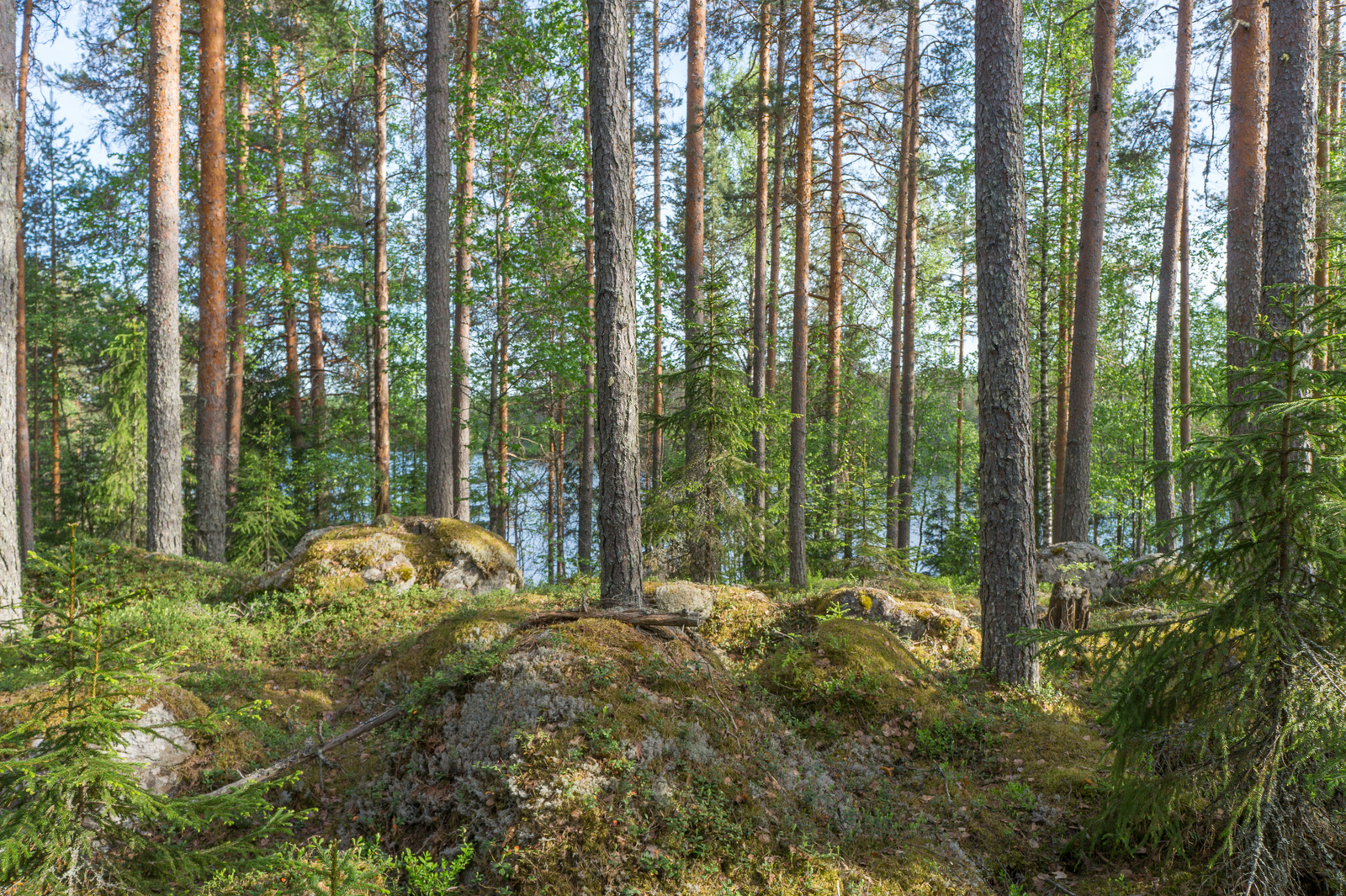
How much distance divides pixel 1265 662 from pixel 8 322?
10352 millimetres

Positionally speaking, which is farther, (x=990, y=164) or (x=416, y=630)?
(x=416, y=630)

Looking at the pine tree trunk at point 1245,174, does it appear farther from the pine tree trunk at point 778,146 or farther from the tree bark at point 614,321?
the tree bark at point 614,321

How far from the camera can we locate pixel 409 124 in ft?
62.1

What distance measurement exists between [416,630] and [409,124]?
1646cm

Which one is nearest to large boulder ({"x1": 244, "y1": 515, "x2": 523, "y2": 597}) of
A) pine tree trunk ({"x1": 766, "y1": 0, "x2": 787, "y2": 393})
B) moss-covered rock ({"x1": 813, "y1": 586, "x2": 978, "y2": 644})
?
moss-covered rock ({"x1": 813, "y1": 586, "x2": 978, "y2": 644})

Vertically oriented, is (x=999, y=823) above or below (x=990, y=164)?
below

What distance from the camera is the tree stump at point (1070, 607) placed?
7430 mm

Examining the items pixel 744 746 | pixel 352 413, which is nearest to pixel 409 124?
pixel 352 413

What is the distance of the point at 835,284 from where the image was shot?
16.1 meters

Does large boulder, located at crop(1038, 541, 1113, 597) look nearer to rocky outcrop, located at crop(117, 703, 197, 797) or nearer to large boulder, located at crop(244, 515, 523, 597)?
large boulder, located at crop(244, 515, 523, 597)

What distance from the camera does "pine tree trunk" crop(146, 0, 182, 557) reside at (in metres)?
9.74

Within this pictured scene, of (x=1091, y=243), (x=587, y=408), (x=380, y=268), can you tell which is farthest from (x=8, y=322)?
(x=1091, y=243)

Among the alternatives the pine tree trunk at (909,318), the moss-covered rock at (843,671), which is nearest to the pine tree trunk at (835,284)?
the pine tree trunk at (909,318)

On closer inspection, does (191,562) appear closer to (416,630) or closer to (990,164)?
(416,630)
